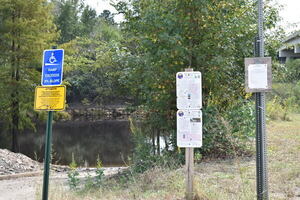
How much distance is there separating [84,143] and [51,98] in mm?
16132

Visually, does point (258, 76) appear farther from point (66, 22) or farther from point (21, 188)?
point (66, 22)

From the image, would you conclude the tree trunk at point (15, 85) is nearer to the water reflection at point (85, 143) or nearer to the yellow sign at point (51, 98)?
the water reflection at point (85, 143)

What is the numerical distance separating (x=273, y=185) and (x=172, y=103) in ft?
11.6

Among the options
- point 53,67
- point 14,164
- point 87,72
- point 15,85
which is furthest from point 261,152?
point 87,72

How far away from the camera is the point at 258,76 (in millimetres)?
4262

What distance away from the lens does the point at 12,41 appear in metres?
15.0

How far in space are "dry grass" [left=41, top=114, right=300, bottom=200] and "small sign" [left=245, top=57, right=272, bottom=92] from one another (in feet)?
4.56

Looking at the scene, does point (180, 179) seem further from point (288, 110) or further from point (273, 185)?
point (288, 110)

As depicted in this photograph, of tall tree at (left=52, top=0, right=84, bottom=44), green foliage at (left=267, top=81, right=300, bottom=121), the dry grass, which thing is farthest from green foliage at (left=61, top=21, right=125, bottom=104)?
green foliage at (left=267, top=81, right=300, bottom=121)

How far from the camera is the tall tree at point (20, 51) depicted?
48.2ft

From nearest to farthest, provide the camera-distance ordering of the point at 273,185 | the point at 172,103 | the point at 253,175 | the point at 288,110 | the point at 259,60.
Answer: the point at 259,60 → the point at 273,185 → the point at 253,175 → the point at 172,103 → the point at 288,110

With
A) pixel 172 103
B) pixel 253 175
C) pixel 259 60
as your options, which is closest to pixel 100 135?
pixel 172 103

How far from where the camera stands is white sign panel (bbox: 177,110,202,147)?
455cm

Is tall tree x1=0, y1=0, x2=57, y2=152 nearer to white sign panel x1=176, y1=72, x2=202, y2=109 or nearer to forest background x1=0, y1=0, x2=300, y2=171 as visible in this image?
forest background x1=0, y1=0, x2=300, y2=171
